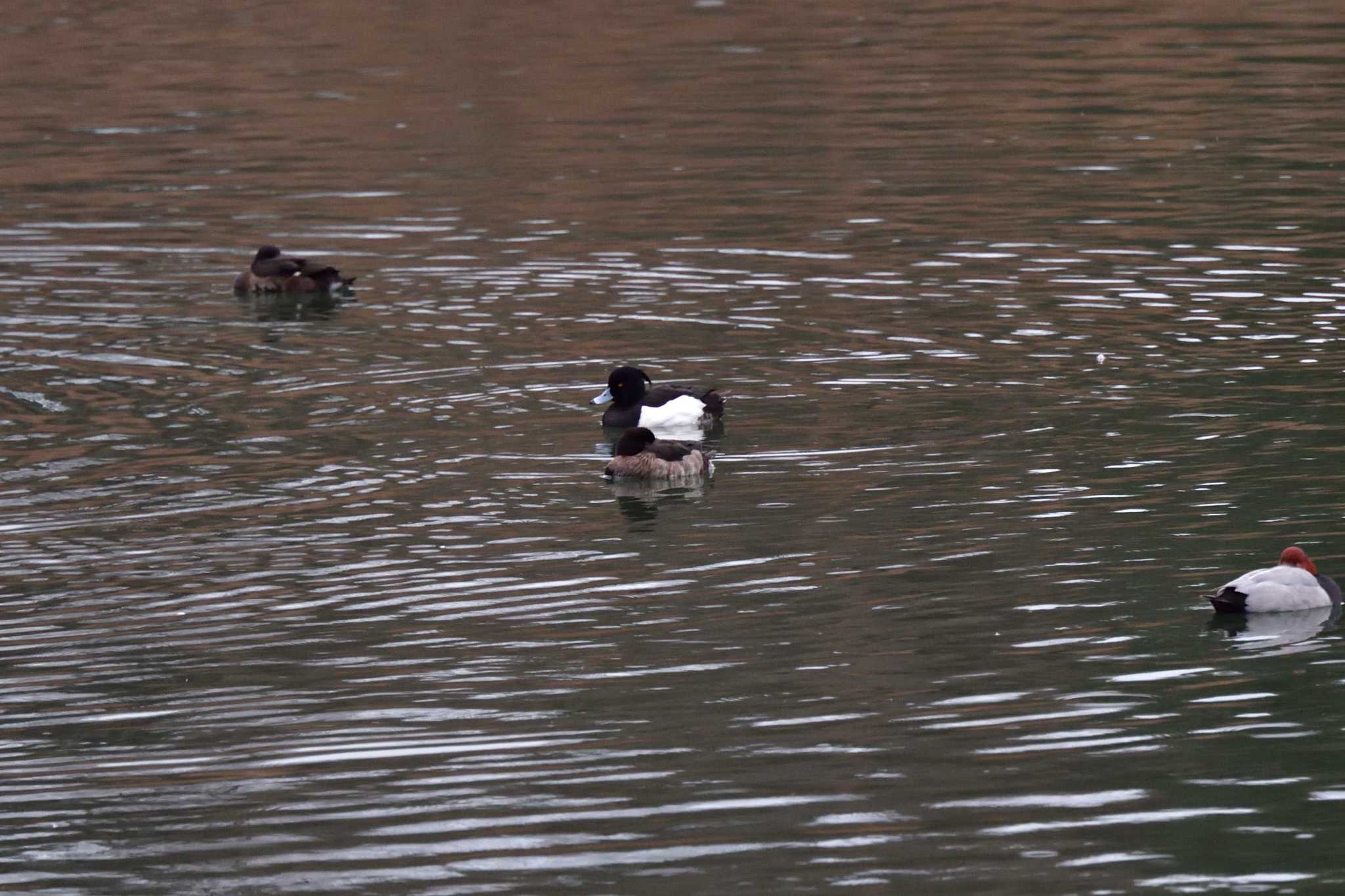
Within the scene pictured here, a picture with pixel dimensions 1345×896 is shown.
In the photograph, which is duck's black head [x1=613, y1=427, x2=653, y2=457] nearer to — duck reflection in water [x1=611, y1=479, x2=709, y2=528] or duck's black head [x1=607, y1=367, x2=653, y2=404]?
duck reflection in water [x1=611, y1=479, x2=709, y2=528]

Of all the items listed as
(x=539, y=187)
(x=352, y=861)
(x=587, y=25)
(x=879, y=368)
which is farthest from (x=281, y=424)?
(x=587, y=25)

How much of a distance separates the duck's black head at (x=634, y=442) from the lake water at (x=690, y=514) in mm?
301

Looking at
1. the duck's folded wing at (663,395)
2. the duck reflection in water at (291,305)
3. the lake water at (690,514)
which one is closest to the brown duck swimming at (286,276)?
the duck reflection in water at (291,305)

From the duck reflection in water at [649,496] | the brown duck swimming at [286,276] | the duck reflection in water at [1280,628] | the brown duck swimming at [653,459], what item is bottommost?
the duck reflection in water at [1280,628]

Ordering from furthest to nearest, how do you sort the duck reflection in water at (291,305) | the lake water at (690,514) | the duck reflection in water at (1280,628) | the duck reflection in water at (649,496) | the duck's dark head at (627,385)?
the duck reflection in water at (291,305) → the duck's dark head at (627,385) → the duck reflection in water at (649,496) → the duck reflection in water at (1280,628) → the lake water at (690,514)

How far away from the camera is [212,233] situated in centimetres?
2719

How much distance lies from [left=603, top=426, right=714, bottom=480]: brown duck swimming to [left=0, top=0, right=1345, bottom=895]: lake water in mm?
147

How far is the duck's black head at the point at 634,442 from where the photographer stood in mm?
15672

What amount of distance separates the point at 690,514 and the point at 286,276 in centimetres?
958

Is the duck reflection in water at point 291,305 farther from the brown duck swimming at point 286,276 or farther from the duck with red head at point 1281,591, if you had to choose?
the duck with red head at point 1281,591

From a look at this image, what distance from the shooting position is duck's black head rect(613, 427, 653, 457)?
15672mm

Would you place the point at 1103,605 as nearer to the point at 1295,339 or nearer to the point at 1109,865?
the point at 1109,865

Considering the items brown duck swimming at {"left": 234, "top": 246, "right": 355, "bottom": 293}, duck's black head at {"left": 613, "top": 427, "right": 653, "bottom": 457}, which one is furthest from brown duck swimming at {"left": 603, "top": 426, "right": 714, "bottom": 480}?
brown duck swimming at {"left": 234, "top": 246, "right": 355, "bottom": 293}

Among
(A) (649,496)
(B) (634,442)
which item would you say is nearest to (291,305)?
(B) (634,442)
